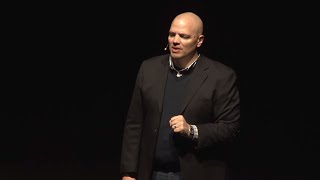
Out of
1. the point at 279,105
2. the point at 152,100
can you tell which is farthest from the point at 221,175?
the point at 279,105

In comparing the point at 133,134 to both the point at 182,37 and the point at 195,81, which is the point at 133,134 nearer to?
the point at 195,81

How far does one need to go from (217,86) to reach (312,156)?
2.19 metres

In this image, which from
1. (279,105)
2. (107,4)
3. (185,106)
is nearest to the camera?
(185,106)

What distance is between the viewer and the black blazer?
8.18 ft

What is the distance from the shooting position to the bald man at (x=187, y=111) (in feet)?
8.18

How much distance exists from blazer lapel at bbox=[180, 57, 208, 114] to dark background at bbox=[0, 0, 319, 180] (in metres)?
1.69

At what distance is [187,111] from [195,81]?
124 millimetres

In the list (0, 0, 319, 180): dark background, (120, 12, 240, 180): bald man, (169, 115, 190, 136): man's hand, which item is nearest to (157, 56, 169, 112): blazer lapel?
(120, 12, 240, 180): bald man

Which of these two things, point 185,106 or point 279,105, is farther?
point 279,105

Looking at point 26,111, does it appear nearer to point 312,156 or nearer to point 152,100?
point 312,156

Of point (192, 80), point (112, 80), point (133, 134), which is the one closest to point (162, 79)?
point (192, 80)

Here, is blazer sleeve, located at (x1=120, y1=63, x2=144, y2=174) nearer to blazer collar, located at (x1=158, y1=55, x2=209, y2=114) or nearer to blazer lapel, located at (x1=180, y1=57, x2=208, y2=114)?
blazer collar, located at (x1=158, y1=55, x2=209, y2=114)

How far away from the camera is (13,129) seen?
4582 mm

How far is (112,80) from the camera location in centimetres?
463
